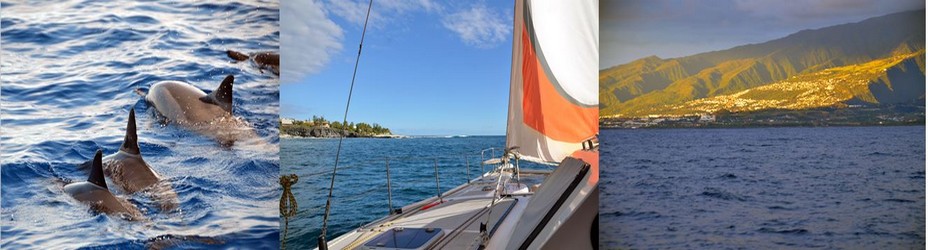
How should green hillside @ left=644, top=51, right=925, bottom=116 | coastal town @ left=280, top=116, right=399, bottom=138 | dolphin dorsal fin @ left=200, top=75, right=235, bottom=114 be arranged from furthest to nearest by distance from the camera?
coastal town @ left=280, top=116, right=399, bottom=138 < green hillside @ left=644, top=51, right=925, bottom=116 < dolphin dorsal fin @ left=200, top=75, right=235, bottom=114

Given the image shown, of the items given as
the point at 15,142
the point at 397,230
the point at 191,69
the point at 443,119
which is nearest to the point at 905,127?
the point at 397,230

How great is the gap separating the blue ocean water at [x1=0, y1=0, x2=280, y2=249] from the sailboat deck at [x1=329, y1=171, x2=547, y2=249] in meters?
0.44

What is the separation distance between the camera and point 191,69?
1846mm

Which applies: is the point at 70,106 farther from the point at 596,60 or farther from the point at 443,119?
the point at 443,119

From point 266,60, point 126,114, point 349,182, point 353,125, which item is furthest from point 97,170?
point 353,125

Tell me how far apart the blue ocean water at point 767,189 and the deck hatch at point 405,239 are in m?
1.22

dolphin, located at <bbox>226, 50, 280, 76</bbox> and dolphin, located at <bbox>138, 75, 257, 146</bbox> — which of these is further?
dolphin, located at <bbox>226, 50, 280, 76</bbox>

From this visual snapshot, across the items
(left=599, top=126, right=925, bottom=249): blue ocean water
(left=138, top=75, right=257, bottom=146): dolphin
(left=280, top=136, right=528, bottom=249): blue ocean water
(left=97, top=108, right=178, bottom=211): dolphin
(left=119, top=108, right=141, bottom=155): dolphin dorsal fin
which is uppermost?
(left=138, top=75, right=257, bottom=146): dolphin

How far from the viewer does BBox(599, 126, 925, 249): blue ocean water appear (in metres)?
2.79

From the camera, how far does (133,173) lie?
1724 millimetres

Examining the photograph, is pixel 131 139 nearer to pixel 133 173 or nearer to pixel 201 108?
pixel 133 173

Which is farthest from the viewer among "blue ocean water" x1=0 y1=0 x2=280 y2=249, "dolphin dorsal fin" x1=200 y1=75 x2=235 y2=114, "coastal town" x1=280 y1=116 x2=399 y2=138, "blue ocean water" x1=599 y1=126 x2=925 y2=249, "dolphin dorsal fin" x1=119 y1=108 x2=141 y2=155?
"coastal town" x1=280 y1=116 x2=399 y2=138

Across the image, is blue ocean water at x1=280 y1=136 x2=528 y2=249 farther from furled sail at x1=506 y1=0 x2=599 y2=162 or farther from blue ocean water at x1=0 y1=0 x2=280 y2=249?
furled sail at x1=506 y1=0 x2=599 y2=162

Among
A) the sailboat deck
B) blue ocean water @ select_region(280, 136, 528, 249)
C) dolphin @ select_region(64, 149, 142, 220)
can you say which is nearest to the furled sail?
the sailboat deck
